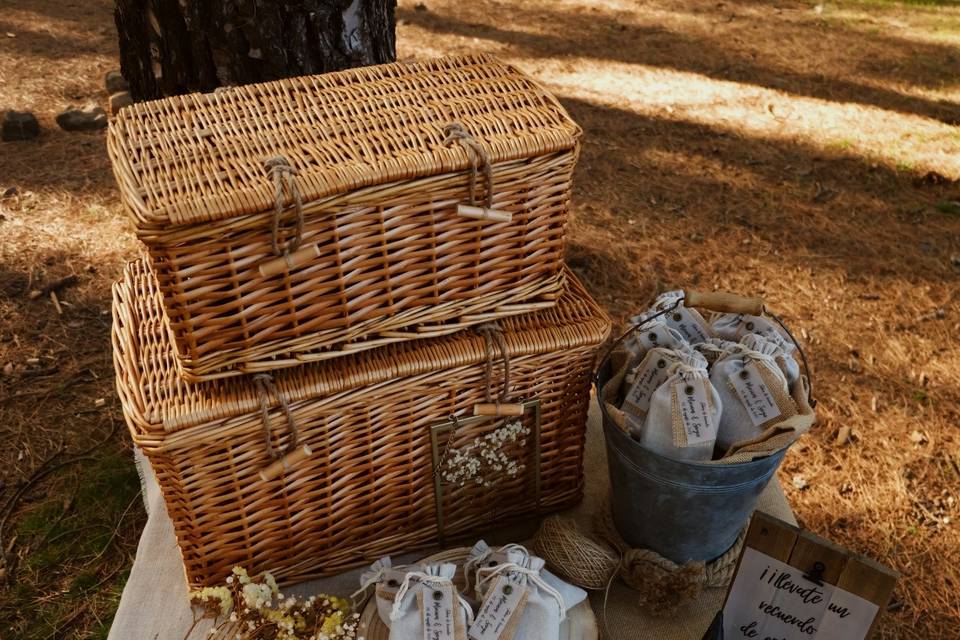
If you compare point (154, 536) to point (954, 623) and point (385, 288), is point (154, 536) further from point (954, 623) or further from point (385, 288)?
point (954, 623)

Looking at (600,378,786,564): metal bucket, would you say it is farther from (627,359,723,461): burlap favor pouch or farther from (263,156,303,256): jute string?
(263,156,303,256): jute string

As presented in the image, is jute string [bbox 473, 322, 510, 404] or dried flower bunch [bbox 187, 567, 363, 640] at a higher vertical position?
jute string [bbox 473, 322, 510, 404]

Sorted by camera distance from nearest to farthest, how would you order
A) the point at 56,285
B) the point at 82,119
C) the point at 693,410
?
the point at 693,410 < the point at 56,285 < the point at 82,119

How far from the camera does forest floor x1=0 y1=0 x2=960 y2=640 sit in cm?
200

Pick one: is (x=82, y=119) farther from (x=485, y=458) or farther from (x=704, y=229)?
(x=485, y=458)

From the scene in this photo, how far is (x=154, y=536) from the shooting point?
5.36 feet

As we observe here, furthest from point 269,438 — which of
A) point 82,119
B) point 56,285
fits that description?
point 82,119

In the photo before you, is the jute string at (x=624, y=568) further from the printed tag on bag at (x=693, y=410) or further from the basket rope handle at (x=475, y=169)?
the basket rope handle at (x=475, y=169)

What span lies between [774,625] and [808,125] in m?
3.12

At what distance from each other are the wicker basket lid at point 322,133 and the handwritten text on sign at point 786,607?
2.47ft

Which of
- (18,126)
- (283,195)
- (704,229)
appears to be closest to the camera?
(283,195)

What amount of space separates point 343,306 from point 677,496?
66 cm

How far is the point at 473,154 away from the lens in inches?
48.1

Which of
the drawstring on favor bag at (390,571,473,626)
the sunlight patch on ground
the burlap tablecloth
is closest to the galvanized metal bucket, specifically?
the burlap tablecloth
